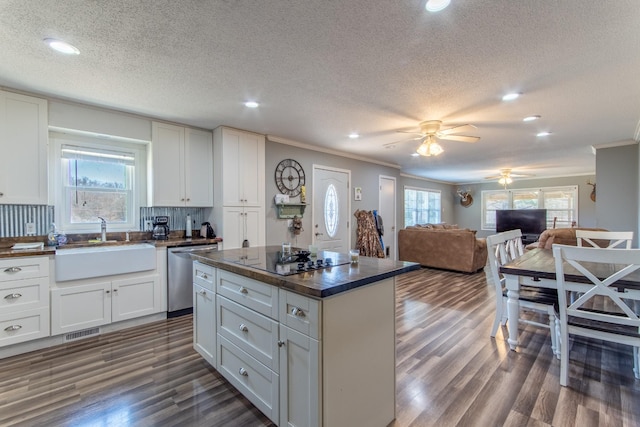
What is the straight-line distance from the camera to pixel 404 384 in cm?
210

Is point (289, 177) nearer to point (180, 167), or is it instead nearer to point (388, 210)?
point (180, 167)

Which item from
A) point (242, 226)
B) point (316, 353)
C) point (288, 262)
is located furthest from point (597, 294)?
point (242, 226)

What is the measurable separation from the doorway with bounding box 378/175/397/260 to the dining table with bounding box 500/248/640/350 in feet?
12.1

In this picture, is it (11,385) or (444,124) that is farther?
(444,124)

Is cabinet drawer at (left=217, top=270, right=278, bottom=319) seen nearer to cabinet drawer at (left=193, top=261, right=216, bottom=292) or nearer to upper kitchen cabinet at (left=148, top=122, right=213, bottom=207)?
cabinet drawer at (left=193, top=261, right=216, bottom=292)

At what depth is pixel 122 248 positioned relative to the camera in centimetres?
316

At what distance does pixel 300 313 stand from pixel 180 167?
310 cm

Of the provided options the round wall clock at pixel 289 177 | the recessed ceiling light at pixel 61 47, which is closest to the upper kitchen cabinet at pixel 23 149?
the recessed ceiling light at pixel 61 47

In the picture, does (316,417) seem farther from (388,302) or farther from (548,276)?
(548,276)

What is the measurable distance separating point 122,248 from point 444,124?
4.08 metres

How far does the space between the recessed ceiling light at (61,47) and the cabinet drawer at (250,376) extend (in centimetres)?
228

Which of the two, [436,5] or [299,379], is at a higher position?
[436,5]

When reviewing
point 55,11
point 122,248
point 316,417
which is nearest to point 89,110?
point 122,248

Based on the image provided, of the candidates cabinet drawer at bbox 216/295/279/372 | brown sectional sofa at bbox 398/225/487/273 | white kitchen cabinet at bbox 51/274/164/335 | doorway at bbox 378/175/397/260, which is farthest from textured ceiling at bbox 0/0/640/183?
doorway at bbox 378/175/397/260
